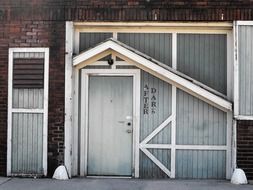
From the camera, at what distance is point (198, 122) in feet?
28.2

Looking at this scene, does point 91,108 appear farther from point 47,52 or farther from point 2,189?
point 2,189

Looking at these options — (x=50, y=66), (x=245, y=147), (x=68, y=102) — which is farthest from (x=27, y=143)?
(x=245, y=147)

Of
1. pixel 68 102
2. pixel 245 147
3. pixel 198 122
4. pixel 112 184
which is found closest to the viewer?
pixel 112 184

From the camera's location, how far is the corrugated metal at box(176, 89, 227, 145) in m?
8.55

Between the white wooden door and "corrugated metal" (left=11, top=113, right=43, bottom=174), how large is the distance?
3.31 ft

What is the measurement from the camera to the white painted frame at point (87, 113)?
339 inches

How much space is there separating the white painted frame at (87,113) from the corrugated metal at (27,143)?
0.83m

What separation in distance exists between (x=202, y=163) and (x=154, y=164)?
3.12 ft

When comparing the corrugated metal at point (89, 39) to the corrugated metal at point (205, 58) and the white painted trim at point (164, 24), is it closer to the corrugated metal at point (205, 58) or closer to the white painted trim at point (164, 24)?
the white painted trim at point (164, 24)

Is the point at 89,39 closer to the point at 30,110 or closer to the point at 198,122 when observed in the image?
the point at 30,110

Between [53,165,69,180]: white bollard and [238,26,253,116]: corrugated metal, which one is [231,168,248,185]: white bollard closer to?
[238,26,253,116]: corrugated metal

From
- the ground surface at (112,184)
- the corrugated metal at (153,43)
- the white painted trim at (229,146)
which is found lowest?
the ground surface at (112,184)

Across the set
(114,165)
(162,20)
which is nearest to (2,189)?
(114,165)

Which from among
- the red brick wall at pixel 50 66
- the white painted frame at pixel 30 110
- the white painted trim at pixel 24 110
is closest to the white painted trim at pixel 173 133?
the red brick wall at pixel 50 66
